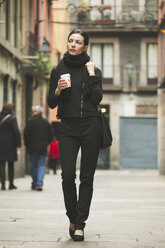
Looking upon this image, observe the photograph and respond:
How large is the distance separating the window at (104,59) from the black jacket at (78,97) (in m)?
30.7

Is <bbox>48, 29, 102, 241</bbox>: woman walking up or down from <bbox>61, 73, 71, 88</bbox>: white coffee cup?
down

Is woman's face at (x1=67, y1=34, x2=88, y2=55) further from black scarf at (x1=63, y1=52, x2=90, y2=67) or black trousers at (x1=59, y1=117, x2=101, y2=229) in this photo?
black trousers at (x1=59, y1=117, x2=101, y2=229)

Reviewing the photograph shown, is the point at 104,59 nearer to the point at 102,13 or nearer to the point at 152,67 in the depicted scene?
the point at 102,13

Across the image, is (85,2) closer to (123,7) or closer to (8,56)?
(123,7)

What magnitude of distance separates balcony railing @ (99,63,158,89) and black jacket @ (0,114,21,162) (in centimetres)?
2267

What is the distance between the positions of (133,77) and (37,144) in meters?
23.2

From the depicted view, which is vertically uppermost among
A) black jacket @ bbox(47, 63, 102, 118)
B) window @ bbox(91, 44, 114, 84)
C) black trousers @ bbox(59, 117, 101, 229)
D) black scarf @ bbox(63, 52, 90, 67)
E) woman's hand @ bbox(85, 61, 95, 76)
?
black scarf @ bbox(63, 52, 90, 67)

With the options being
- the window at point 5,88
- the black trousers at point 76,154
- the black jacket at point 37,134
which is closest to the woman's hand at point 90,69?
the black trousers at point 76,154

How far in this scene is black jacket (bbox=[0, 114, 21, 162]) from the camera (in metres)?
14.6

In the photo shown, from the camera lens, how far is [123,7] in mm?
36812

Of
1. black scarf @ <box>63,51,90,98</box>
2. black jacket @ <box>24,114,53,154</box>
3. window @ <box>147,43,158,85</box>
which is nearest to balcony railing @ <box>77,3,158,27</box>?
window @ <box>147,43,158,85</box>

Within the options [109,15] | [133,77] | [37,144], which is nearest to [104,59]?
[133,77]

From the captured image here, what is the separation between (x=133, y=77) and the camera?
37.3 meters

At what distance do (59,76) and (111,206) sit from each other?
428 cm
